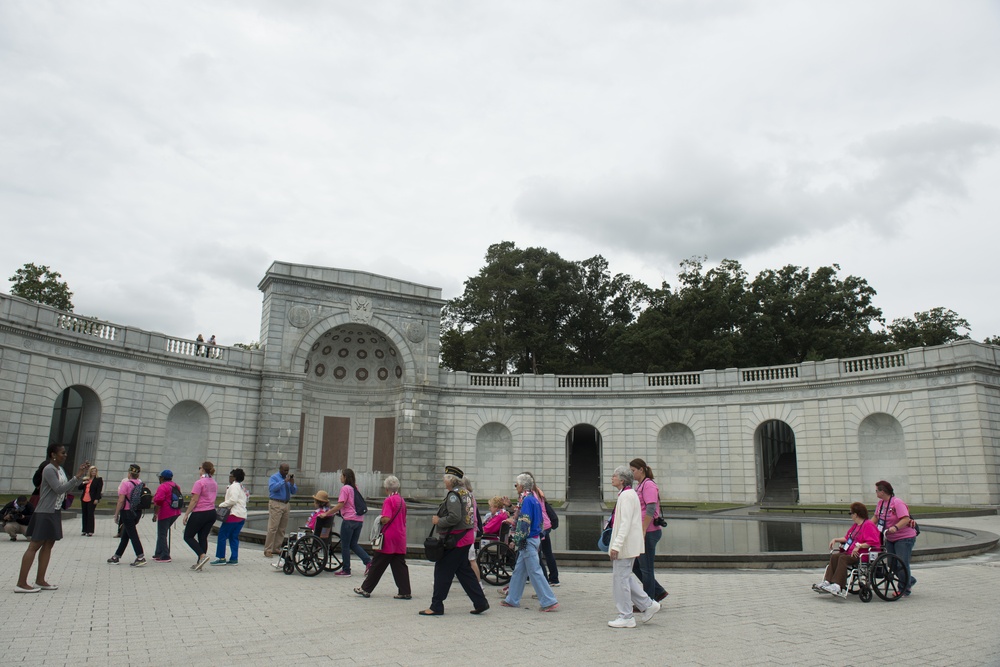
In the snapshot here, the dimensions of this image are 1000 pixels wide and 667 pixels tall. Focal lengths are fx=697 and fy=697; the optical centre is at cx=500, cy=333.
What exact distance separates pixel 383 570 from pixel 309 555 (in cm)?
267

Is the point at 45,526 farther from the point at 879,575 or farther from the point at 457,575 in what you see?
the point at 879,575

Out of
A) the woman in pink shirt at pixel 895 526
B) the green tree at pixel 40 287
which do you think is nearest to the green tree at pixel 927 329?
the woman in pink shirt at pixel 895 526

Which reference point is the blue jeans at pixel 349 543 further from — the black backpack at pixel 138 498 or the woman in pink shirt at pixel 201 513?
the black backpack at pixel 138 498

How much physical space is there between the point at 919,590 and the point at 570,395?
93.2ft

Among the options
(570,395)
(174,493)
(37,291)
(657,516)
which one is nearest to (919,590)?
(657,516)

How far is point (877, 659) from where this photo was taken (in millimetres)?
6988

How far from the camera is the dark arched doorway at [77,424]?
2919cm

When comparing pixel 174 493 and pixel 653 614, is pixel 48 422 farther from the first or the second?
pixel 653 614

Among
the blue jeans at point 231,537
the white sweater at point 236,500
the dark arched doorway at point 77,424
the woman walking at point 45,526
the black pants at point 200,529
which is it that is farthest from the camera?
the dark arched doorway at point 77,424

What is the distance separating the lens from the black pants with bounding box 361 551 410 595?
10.1 m

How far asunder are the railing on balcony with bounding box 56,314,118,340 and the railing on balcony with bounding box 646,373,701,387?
87.3 feet

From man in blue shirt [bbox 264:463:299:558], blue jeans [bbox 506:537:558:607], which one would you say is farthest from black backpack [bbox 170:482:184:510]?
blue jeans [bbox 506:537:558:607]

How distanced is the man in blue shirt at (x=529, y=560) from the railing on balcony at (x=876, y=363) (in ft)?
93.1

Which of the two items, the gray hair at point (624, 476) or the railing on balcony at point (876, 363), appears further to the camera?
the railing on balcony at point (876, 363)
